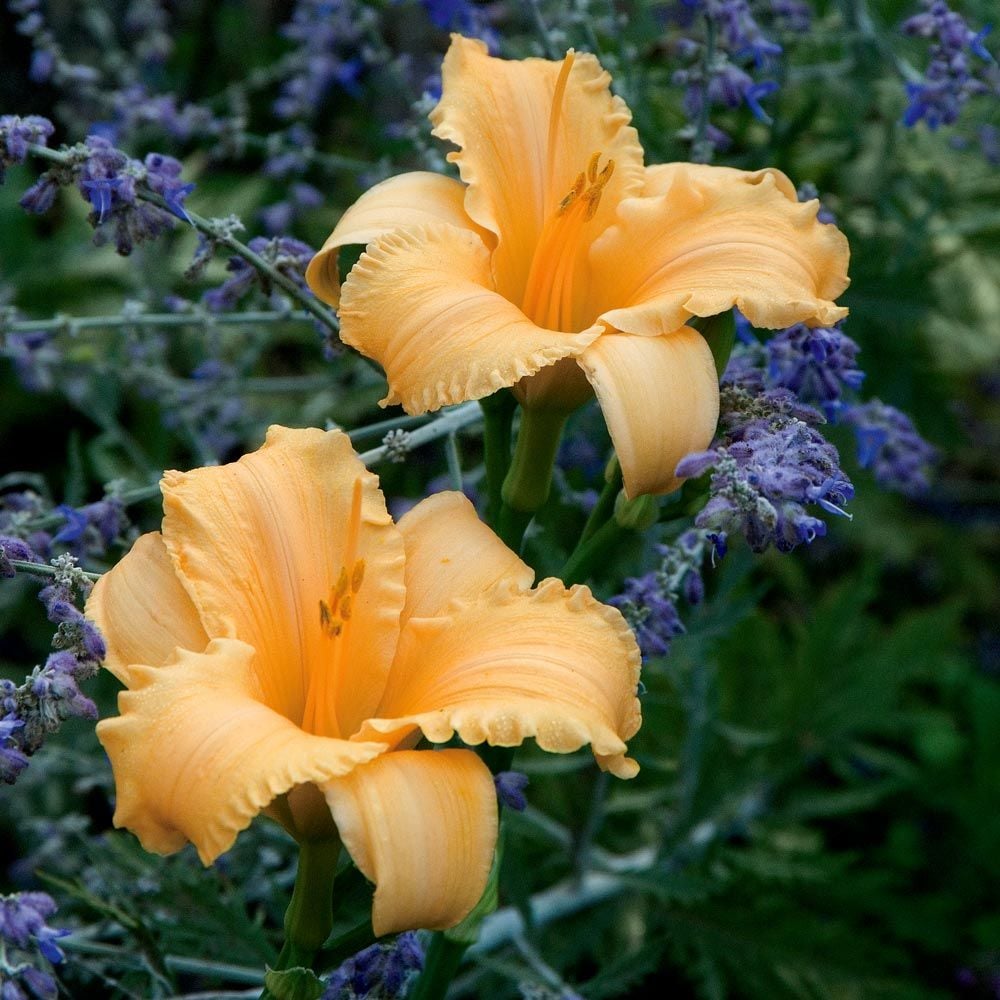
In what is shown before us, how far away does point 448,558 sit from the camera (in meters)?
1.43

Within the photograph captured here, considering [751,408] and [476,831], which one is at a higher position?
[751,408]

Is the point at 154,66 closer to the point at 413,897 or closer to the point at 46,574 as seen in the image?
the point at 46,574

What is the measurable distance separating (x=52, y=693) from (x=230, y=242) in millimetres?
595

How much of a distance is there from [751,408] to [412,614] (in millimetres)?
425

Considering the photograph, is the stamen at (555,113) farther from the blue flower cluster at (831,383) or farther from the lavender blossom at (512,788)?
the lavender blossom at (512,788)

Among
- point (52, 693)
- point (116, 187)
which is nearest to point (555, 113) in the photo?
point (116, 187)

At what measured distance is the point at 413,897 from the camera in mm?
1141

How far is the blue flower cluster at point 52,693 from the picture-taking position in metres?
1.26

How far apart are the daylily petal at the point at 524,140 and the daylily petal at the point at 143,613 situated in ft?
1.80

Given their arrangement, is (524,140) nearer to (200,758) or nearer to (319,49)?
(200,758)

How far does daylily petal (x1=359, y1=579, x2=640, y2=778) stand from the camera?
3.96 ft

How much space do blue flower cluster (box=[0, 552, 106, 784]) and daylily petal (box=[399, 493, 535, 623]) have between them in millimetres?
327

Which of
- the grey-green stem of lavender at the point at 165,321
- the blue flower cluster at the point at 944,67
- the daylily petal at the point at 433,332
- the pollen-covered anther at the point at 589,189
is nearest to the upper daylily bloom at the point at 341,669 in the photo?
the daylily petal at the point at 433,332

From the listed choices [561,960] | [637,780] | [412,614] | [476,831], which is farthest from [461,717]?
[637,780]
